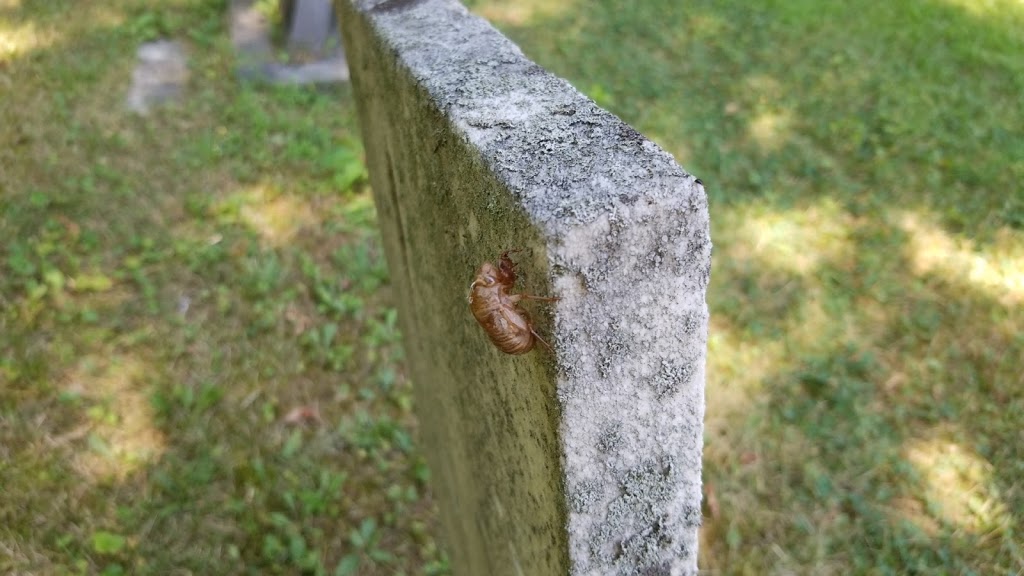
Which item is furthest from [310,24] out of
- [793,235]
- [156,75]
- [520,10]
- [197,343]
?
[793,235]

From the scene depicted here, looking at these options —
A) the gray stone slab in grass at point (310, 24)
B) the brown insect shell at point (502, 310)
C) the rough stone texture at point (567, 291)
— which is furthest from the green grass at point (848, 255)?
the brown insect shell at point (502, 310)

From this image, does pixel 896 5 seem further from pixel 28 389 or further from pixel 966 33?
pixel 28 389

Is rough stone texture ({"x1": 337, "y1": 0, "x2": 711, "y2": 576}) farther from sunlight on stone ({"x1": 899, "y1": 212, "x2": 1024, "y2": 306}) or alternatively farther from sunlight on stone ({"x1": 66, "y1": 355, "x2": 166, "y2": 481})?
sunlight on stone ({"x1": 899, "y1": 212, "x2": 1024, "y2": 306})

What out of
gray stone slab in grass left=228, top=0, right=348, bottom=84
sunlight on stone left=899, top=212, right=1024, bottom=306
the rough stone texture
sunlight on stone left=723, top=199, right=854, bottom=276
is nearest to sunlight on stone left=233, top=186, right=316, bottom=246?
gray stone slab in grass left=228, top=0, right=348, bottom=84

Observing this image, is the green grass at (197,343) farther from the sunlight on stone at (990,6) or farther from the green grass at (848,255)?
the sunlight on stone at (990,6)

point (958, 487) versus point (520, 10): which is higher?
point (520, 10)

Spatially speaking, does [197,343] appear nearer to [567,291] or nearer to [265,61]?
[265,61]
